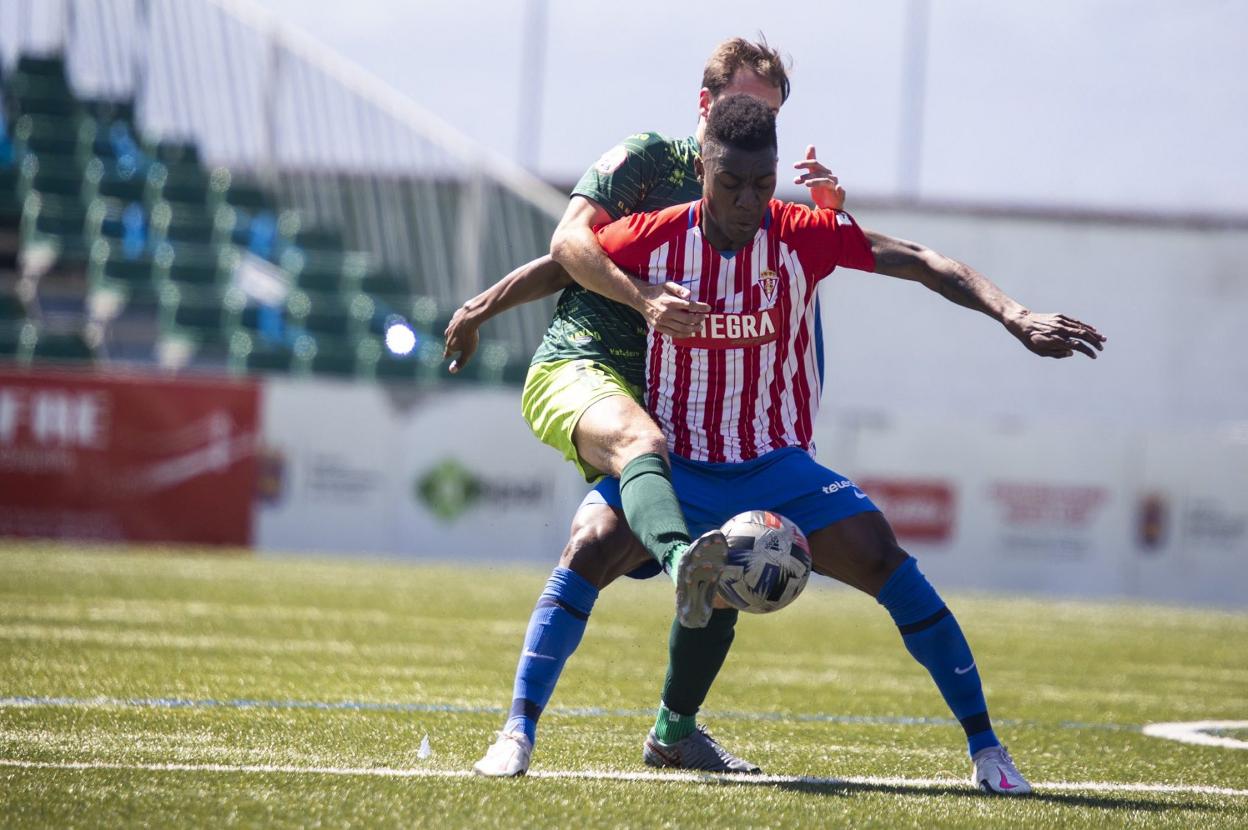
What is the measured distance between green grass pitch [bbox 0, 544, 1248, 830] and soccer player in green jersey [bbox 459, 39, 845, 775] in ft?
0.90

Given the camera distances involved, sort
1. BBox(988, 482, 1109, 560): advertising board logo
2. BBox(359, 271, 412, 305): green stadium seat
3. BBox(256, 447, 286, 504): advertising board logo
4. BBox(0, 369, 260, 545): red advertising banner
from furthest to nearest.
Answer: BBox(359, 271, 412, 305): green stadium seat < BBox(988, 482, 1109, 560): advertising board logo < BBox(256, 447, 286, 504): advertising board logo < BBox(0, 369, 260, 545): red advertising banner

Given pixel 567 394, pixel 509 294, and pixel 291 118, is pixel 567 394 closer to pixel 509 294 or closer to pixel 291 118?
pixel 509 294

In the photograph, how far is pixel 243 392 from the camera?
14977mm

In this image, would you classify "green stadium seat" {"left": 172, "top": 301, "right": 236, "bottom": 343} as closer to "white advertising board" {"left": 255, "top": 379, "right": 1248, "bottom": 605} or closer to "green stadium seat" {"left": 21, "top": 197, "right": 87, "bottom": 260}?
"green stadium seat" {"left": 21, "top": 197, "right": 87, "bottom": 260}

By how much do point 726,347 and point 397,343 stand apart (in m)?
1.05

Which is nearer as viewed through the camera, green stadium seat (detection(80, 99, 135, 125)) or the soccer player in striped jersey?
the soccer player in striped jersey

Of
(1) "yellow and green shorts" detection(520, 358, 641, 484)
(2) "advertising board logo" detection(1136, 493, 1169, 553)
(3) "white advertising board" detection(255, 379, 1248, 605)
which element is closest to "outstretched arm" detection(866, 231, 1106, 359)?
(1) "yellow and green shorts" detection(520, 358, 641, 484)

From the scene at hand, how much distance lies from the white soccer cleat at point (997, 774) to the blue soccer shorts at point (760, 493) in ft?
2.38

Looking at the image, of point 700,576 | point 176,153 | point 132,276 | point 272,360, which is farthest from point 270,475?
point 700,576

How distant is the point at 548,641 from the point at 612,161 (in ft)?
4.85

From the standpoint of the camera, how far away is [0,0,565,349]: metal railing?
20.8 m

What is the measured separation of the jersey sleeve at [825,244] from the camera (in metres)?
4.87

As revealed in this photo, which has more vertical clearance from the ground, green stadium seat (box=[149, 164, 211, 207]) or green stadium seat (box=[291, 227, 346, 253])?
green stadium seat (box=[149, 164, 211, 207])

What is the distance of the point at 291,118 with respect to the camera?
2119 centimetres
